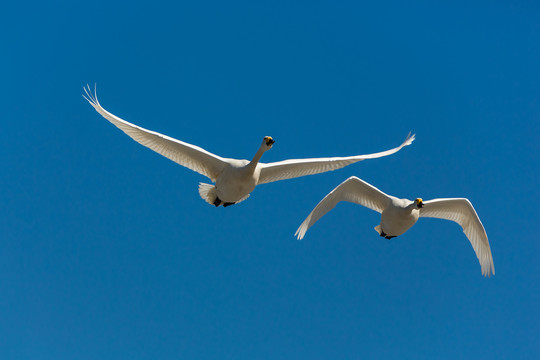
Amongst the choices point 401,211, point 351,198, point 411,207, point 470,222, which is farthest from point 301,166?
point 470,222

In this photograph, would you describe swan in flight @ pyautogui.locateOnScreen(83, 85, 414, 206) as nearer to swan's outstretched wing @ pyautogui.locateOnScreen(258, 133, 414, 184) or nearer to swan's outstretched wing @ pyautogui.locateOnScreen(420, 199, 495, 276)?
swan's outstretched wing @ pyautogui.locateOnScreen(258, 133, 414, 184)

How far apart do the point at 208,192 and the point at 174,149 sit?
188 centimetres

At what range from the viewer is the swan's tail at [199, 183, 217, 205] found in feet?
71.2

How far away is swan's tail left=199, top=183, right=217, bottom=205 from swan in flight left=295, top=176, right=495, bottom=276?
3.57 meters

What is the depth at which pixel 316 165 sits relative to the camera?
21500 mm

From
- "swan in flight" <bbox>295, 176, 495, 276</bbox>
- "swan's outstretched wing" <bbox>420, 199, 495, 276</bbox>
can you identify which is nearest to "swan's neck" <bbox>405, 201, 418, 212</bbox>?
"swan in flight" <bbox>295, 176, 495, 276</bbox>

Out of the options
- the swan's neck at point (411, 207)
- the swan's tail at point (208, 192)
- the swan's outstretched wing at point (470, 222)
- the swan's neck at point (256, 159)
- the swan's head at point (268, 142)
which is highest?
the swan's outstretched wing at point (470, 222)

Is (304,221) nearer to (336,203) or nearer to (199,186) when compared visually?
(336,203)

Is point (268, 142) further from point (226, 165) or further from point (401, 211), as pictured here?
point (401, 211)

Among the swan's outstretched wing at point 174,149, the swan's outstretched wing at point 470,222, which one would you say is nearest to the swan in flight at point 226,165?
the swan's outstretched wing at point 174,149

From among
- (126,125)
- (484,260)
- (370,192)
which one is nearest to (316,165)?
(370,192)

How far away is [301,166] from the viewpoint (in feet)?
70.3

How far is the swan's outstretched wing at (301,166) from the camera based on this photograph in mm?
21125

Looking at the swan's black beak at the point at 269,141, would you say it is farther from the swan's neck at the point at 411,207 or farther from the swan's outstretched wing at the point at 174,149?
the swan's neck at the point at 411,207
